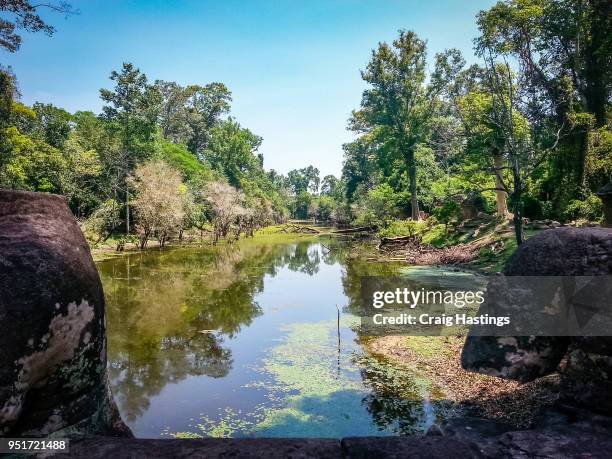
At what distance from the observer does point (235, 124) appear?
9119 cm

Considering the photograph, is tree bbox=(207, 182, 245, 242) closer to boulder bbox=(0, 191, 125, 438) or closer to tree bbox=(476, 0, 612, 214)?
tree bbox=(476, 0, 612, 214)

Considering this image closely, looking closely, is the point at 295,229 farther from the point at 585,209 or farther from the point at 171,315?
the point at 171,315

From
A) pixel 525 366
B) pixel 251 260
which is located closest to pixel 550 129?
pixel 251 260

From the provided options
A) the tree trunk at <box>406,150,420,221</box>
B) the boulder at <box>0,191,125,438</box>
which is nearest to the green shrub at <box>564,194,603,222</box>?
the tree trunk at <box>406,150,420,221</box>

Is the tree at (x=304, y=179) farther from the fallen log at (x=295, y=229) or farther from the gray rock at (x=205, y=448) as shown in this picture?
the gray rock at (x=205, y=448)

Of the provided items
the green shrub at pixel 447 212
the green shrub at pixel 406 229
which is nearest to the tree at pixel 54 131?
the green shrub at pixel 406 229

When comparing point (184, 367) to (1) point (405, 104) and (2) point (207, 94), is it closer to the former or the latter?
(1) point (405, 104)

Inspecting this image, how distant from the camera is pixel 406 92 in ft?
148

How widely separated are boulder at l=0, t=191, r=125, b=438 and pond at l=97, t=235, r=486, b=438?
18.2 ft

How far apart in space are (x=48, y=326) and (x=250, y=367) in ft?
31.4

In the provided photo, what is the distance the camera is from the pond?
874cm

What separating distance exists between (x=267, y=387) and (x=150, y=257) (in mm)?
28511

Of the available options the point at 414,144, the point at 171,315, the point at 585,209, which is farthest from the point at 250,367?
the point at 414,144

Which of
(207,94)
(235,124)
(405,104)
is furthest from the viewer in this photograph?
(207,94)
